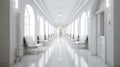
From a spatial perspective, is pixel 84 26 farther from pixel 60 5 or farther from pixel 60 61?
pixel 60 61

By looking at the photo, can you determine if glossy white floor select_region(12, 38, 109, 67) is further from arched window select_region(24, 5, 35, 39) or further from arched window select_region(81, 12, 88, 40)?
→ arched window select_region(81, 12, 88, 40)

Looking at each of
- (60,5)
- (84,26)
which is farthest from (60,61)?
(60,5)

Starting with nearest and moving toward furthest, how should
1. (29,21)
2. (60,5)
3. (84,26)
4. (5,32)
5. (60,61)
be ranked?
(5,32), (60,61), (29,21), (84,26), (60,5)

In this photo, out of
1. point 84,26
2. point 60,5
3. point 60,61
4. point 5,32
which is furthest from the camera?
point 60,5

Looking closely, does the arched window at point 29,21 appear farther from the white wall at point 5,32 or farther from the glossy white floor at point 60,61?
the white wall at point 5,32

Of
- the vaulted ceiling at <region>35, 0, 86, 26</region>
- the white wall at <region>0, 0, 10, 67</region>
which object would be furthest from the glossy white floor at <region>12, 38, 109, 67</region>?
the vaulted ceiling at <region>35, 0, 86, 26</region>

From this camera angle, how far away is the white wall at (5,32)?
15.7 feet

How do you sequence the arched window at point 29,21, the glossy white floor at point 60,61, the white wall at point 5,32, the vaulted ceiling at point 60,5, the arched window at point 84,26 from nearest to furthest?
the white wall at point 5,32 → the glossy white floor at point 60,61 → the arched window at point 29,21 → the vaulted ceiling at point 60,5 → the arched window at point 84,26

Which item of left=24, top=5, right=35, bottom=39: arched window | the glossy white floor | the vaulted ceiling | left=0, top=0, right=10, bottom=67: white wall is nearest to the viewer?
left=0, top=0, right=10, bottom=67: white wall

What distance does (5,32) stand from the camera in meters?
4.83

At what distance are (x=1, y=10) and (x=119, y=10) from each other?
3.89 meters

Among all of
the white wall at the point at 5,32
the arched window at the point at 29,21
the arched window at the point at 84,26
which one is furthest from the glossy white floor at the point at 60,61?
the arched window at the point at 84,26

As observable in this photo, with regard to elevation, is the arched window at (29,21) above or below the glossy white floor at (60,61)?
above

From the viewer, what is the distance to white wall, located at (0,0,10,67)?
4.79 metres
